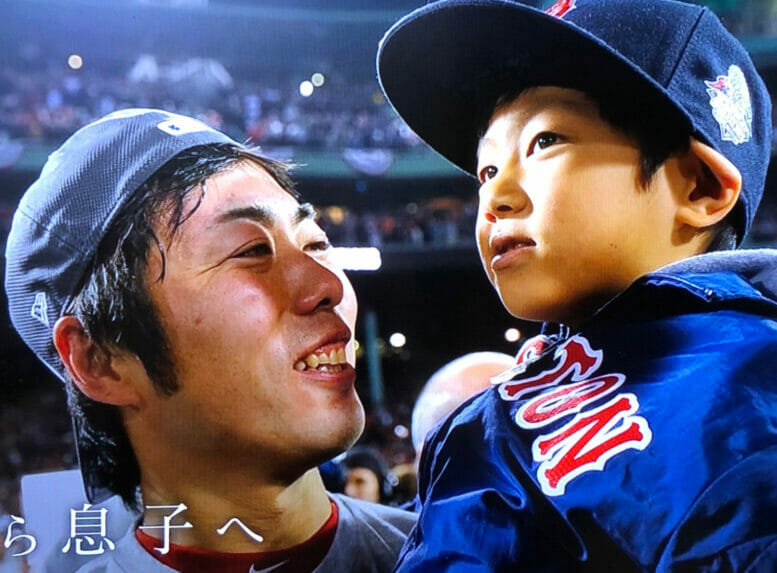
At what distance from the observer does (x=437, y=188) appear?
37.2 inches

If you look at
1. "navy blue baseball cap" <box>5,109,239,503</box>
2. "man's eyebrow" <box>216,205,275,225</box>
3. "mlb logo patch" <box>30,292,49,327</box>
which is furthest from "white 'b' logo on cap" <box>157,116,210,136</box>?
"mlb logo patch" <box>30,292,49,327</box>

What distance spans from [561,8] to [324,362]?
1.27 ft

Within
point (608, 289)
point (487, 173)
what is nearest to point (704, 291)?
point (608, 289)

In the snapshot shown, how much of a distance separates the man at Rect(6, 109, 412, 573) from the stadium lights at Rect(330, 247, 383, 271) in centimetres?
5

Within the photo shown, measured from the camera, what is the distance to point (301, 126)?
0.91m

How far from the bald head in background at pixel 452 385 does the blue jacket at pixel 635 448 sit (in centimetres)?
18

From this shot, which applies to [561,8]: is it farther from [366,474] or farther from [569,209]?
[366,474]

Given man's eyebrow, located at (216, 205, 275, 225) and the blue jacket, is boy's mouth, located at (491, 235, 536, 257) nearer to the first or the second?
the blue jacket

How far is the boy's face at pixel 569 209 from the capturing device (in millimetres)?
633

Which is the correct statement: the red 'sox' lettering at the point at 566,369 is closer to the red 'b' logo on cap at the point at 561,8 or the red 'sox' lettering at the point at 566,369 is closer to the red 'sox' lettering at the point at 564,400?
the red 'sox' lettering at the point at 564,400

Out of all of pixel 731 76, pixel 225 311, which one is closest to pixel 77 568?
pixel 225 311

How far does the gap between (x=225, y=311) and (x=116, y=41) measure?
40cm

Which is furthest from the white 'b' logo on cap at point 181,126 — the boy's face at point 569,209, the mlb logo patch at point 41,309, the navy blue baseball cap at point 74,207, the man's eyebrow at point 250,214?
the boy's face at point 569,209

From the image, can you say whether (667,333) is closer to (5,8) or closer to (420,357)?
(420,357)
